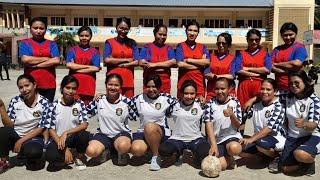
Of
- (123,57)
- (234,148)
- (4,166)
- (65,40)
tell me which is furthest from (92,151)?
(65,40)

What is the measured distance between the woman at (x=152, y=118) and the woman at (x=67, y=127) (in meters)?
0.66

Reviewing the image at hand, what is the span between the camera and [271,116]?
5.27m

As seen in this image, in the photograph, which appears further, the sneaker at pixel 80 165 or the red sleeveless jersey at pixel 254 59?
the red sleeveless jersey at pixel 254 59

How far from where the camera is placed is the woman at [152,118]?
17.3ft

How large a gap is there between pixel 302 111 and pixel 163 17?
129 feet

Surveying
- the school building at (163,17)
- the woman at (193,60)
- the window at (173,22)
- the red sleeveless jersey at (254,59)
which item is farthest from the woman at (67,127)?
the window at (173,22)

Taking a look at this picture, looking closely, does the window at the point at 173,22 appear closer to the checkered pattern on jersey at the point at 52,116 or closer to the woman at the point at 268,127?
the woman at the point at 268,127

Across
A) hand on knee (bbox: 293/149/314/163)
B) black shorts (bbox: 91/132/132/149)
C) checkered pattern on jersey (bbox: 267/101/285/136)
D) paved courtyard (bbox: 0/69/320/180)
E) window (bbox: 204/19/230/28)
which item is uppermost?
window (bbox: 204/19/230/28)

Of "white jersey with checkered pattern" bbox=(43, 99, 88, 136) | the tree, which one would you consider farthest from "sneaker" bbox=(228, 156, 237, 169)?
the tree

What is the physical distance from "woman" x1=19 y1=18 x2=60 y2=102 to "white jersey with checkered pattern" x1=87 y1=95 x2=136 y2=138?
76 centimetres

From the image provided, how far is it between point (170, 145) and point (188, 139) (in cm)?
32

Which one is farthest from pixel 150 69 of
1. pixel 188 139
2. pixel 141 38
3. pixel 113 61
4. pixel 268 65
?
pixel 141 38

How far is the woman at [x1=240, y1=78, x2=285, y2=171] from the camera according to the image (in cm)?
521

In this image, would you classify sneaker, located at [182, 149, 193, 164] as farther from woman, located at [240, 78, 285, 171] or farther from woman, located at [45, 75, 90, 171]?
woman, located at [45, 75, 90, 171]
